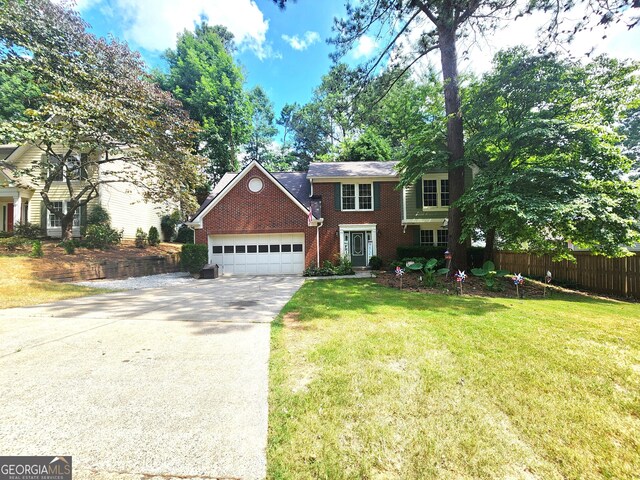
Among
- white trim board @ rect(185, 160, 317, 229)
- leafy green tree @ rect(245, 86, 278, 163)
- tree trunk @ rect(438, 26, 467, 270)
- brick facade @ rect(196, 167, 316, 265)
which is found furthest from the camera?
leafy green tree @ rect(245, 86, 278, 163)

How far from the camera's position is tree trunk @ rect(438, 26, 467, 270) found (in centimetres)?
1054

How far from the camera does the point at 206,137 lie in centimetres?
2280

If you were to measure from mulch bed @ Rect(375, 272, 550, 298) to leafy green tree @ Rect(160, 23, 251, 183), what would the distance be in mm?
19617

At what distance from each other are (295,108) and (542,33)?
29.6m

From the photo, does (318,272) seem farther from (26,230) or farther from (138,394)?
(26,230)

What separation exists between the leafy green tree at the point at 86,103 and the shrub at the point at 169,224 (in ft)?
21.6

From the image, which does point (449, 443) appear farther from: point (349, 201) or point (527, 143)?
point (349, 201)

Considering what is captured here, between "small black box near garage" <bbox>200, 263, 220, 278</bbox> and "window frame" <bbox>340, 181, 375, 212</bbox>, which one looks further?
"window frame" <bbox>340, 181, 375, 212</bbox>

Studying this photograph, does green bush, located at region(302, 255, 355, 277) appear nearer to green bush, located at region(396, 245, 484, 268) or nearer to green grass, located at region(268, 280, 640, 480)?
green bush, located at region(396, 245, 484, 268)

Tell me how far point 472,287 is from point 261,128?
92.0 ft

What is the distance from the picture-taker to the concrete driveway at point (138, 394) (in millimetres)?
1915

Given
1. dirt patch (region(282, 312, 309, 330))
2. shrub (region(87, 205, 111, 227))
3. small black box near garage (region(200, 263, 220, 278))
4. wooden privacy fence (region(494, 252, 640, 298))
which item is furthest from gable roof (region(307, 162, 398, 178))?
shrub (region(87, 205, 111, 227))

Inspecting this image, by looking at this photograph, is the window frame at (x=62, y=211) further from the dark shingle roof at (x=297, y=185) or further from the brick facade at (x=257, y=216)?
the dark shingle roof at (x=297, y=185)

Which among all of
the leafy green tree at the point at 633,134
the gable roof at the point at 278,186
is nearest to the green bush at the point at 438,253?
the gable roof at the point at 278,186
